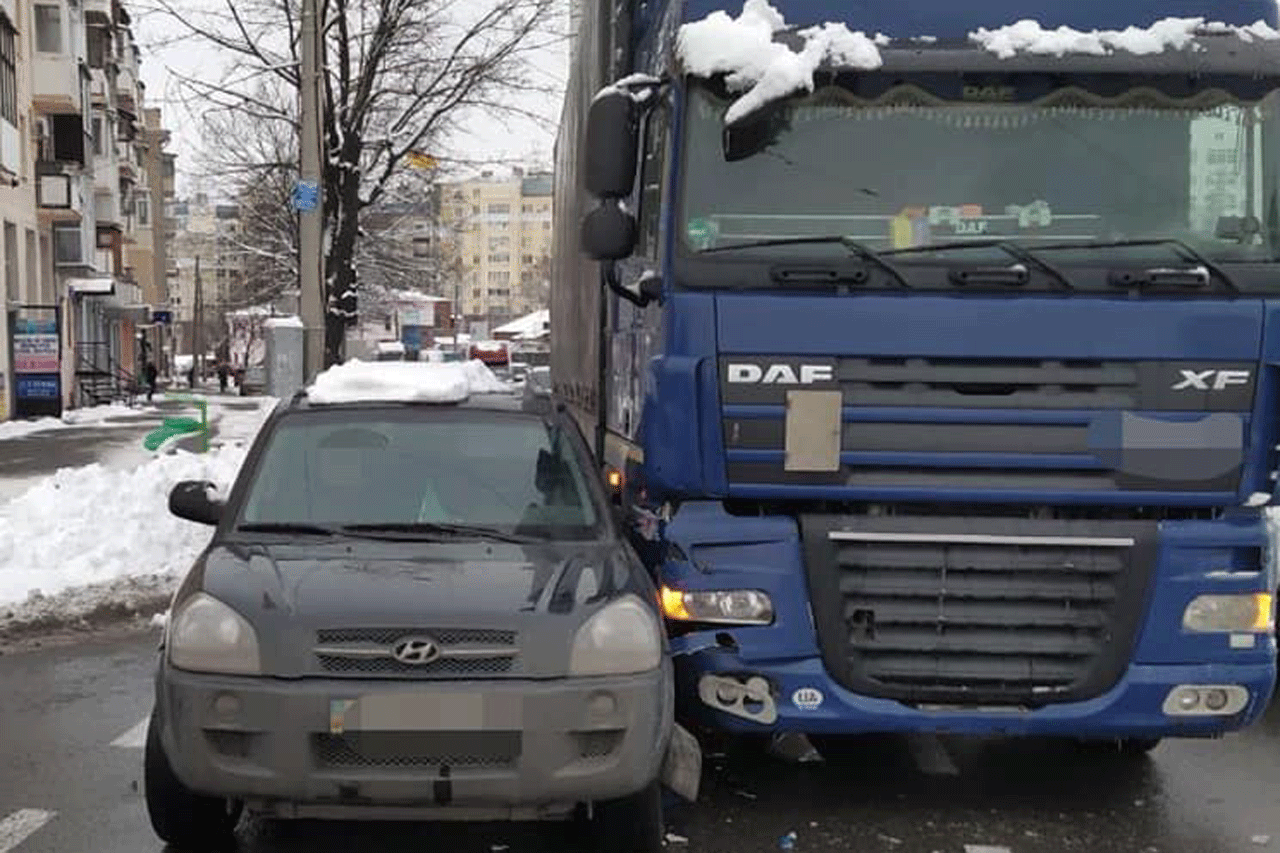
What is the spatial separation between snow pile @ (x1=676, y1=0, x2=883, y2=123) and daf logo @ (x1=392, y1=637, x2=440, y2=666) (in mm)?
2303

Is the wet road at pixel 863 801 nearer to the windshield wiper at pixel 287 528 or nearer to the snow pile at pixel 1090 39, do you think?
the windshield wiper at pixel 287 528

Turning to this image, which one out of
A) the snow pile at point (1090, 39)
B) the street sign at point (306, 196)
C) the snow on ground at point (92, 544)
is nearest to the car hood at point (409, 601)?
the snow pile at point (1090, 39)

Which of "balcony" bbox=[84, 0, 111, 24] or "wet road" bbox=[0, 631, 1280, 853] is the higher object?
"balcony" bbox=[84, 0, 111, 24]

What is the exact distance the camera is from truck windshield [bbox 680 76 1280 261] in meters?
5.27

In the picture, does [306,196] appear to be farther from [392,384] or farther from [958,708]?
[958,708]

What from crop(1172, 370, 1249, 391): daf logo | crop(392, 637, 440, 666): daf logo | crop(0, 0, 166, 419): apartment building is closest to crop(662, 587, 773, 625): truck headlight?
crop(392, 637, 440, 666): daf logo

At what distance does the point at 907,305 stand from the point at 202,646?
279cm

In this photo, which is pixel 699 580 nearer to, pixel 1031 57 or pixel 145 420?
pixel 1031 57

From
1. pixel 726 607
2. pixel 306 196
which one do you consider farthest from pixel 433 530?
pixel 306 196

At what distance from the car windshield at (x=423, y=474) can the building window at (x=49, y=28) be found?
34811 mm

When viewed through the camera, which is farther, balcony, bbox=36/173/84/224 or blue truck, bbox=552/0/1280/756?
balcony, bbox=36/173/84/224

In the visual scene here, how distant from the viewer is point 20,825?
535 cm

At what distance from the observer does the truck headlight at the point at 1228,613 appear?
5293mm

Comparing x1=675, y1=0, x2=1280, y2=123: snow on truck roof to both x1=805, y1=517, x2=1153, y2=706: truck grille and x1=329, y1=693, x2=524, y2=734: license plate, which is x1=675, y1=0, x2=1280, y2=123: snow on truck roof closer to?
x1=805, y1=517, x2=1153, y2=706: truck grille
